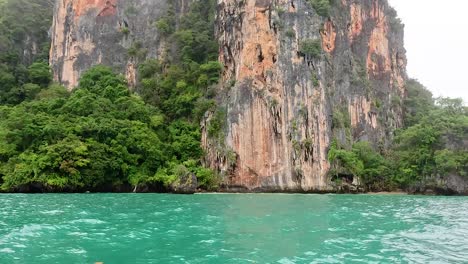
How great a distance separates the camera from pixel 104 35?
52.3 m

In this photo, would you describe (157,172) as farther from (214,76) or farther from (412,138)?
(412,138)

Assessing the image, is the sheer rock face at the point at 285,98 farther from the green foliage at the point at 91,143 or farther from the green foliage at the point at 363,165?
the green foliage at the point at 91,143

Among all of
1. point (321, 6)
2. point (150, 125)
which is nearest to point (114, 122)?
point (150, 125)

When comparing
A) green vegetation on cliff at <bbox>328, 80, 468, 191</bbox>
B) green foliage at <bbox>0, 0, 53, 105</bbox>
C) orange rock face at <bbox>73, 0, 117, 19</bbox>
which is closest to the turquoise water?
green vegetation on cliff at <bbox>328, 80, 468, 191</bbox>

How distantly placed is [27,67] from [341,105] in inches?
1474

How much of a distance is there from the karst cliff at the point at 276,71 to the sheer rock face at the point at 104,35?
0.12 metres

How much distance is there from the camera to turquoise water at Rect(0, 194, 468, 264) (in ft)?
34.6

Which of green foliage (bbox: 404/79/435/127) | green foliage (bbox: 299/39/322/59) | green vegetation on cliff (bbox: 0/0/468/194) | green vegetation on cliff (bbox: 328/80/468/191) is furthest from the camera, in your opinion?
green foliage (bbox: 404/79/435/127)

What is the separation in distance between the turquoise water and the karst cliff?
20018 millimetres

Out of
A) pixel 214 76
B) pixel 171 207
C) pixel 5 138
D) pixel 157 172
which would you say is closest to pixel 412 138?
pixel 214 76

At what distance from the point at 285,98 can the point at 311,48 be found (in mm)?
5538

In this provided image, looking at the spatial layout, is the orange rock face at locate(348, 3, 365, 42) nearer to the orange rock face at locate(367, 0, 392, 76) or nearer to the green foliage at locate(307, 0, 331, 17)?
the orange rock face at locate(367, 0, 392, 76)

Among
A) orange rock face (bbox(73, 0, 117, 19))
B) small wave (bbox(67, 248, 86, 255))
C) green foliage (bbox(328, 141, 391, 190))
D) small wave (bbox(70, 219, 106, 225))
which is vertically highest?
orange rock face (bbox(73, 0, 117, 19))

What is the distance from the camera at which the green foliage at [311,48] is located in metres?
42.6
